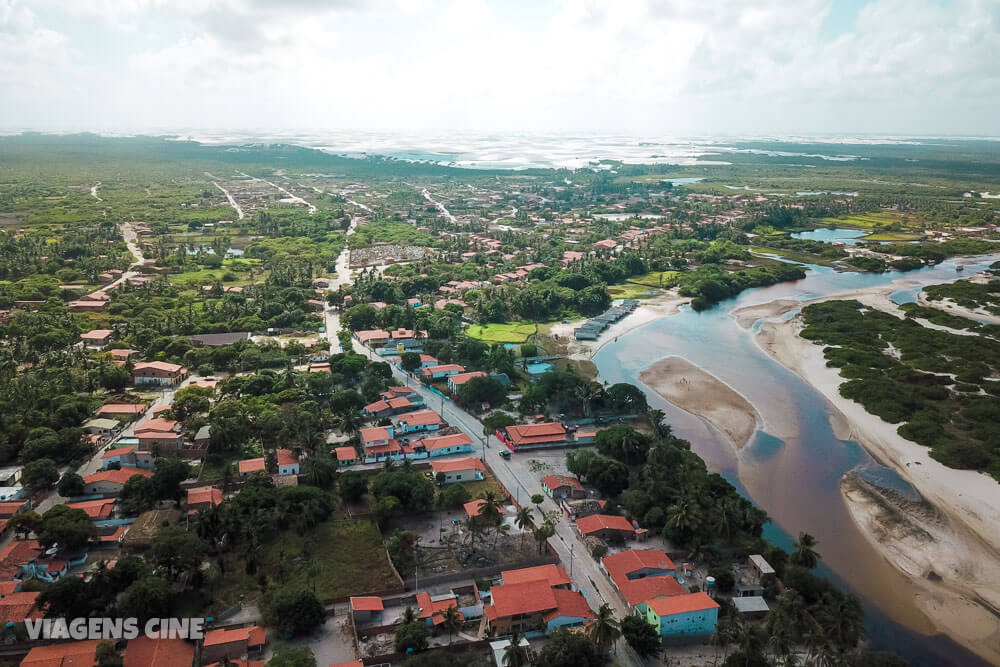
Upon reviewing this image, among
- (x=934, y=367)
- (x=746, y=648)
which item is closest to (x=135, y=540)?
(x=746, y=648)

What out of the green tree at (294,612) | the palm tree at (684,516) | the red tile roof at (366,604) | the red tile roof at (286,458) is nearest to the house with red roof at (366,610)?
the red tile roof at (366,604)

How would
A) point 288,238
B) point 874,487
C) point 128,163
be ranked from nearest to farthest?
point 874,487, point 288,238, point 128,163

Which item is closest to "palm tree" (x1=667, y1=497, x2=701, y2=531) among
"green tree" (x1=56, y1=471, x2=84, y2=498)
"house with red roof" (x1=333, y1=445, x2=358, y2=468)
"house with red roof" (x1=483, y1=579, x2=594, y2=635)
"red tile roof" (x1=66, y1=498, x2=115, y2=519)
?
"house with red roof" (x1=483, y1=579, x2=594, y2=635)

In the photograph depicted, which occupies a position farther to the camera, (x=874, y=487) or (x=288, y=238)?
(x=288, y=238)

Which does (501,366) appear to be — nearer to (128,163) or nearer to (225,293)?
(225,293)

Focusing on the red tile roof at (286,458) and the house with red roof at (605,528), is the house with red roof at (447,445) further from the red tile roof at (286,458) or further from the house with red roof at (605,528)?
the house with red roof at (605,528)

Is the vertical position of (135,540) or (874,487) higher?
(135,540)

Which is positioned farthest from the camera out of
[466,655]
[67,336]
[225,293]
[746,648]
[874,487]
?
[225,293]
